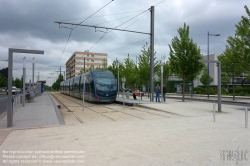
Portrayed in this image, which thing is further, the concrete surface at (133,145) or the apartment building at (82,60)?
the apartment building at (82,60)

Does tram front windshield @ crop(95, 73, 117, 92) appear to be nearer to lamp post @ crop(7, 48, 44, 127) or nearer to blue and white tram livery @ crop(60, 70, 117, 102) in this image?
blue and white tram livery @ crop(60, 70, 117, 102)

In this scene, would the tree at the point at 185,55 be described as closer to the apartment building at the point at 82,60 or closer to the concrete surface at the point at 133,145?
the concrete surface at the point at 133,145

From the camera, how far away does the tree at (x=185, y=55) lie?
2591cm

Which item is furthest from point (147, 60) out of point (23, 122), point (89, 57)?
point (89, 57)

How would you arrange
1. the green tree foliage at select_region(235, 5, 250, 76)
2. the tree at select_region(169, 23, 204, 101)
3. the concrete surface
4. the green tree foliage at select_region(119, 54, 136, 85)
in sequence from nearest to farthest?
the concrete surface
the green tree foliage at select_region(235, 5, 250, 76)
the tree at select_region(169, 23, 204, 101)
the green tree foliage at select_region(119, 54, 136, 85)

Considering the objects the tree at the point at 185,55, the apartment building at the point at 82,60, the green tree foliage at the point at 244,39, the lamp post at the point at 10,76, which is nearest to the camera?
the lamp post at the point at 10,76

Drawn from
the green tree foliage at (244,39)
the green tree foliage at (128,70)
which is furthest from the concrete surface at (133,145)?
the green tree foliage at (128,70)

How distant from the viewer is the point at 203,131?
9.31 m

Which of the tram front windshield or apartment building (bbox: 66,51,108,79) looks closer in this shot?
the tram front windshield

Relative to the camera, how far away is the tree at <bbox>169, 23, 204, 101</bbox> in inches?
1020

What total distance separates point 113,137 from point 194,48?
781 inches

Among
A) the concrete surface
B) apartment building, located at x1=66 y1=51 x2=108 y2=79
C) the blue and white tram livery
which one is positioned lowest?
the concrete surface

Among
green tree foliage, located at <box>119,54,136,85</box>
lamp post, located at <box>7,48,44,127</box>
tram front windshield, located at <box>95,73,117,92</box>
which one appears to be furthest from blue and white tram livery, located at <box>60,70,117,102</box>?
green tree foliage, located at <box>119,54,136,85</box>

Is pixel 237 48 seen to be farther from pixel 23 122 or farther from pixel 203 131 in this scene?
pixel 23 122
